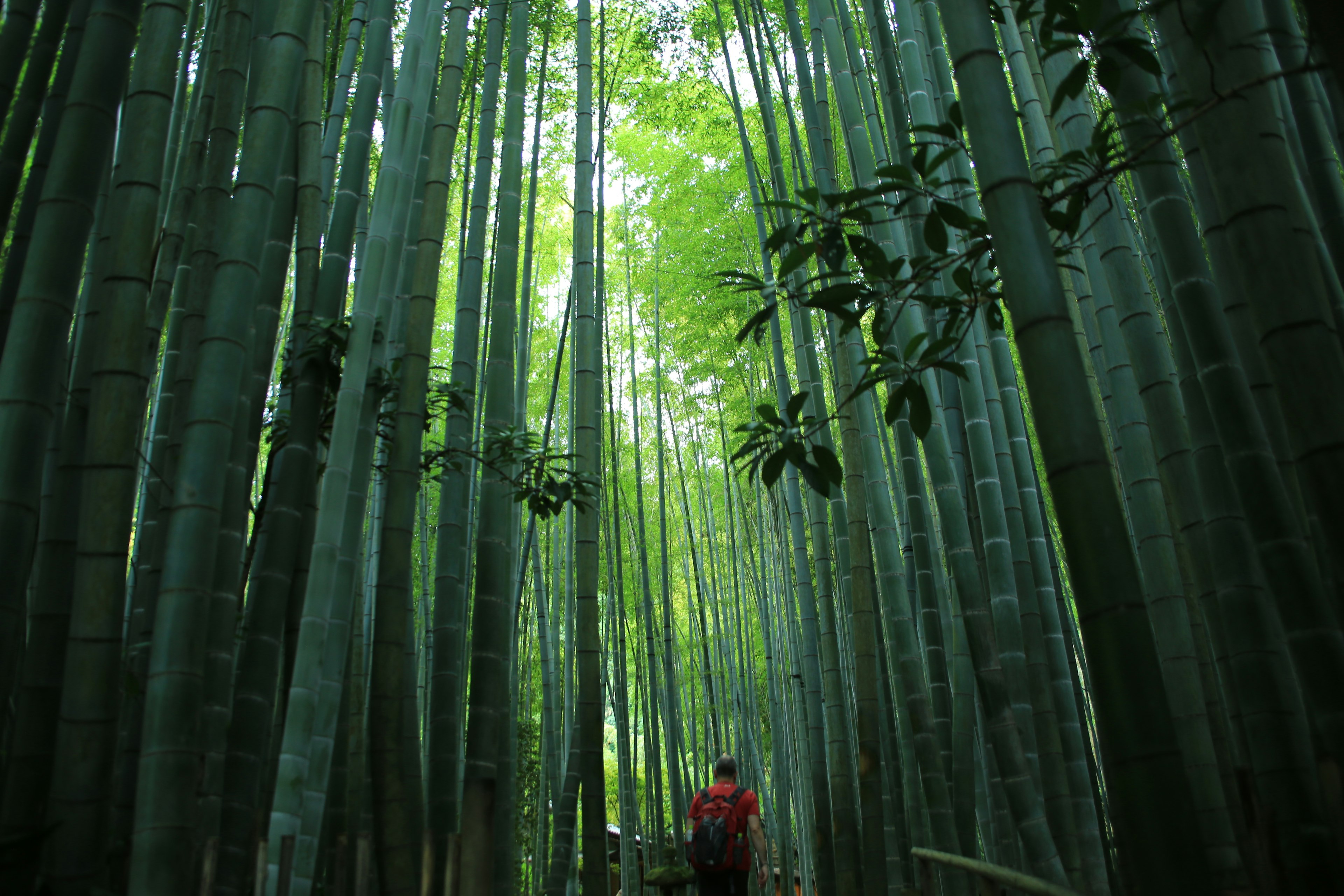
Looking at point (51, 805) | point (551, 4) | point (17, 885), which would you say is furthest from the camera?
point (551, 4)

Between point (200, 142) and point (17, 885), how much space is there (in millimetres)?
1807

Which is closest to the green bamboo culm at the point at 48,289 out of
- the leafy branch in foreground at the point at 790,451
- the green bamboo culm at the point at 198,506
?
the green bamboo culm at the point at 198,506

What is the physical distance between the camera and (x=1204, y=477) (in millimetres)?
1381

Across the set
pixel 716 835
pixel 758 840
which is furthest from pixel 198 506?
pixel 758 840

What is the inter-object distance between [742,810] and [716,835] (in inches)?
5.7

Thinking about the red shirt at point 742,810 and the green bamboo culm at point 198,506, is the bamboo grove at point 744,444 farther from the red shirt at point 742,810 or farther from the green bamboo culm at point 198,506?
the red shirt at point 742,810

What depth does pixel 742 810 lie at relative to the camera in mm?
3609

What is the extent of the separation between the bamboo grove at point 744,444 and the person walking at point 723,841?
23 centimetres

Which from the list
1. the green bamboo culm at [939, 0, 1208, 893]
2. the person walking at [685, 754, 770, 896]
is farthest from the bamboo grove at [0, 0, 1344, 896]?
the person walking at [685, 754, 770, 896]

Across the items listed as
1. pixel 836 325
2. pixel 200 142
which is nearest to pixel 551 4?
pixel 836 325

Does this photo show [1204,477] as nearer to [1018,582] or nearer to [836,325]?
[1018,582]

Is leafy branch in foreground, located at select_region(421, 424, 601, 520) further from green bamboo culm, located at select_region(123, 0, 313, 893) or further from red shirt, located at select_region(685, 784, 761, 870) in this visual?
red shirt, located at select_region(685, 784, 761, 870)

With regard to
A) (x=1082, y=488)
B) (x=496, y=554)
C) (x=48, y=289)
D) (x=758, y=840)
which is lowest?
(x=758, y=840)

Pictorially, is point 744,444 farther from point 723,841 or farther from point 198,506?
point 723,841
